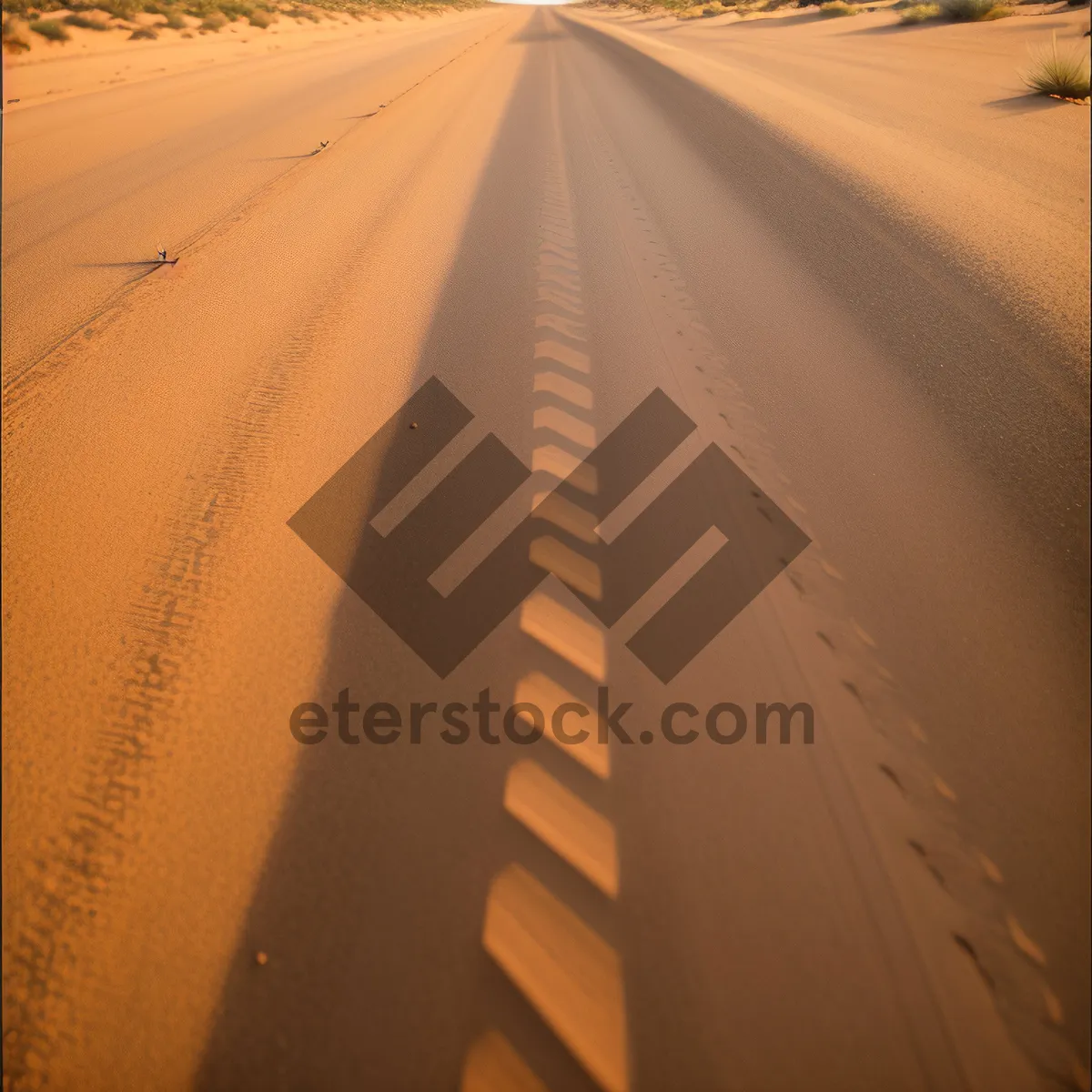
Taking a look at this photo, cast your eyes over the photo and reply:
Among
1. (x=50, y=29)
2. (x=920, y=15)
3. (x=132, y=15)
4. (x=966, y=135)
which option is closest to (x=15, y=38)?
(x=50, y=29)

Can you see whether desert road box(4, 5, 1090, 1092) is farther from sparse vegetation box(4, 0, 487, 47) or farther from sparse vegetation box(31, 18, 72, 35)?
sparse vegetation box(31, 18, 72, 35)

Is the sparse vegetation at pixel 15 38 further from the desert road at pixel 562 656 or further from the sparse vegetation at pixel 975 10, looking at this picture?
the sparse vegetation at pixel 975 10

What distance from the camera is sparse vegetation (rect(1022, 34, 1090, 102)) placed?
134 inches

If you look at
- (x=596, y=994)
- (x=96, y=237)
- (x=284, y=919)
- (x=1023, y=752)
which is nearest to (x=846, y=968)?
(x=596, y=994)

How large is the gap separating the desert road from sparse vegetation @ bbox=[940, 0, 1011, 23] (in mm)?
8848

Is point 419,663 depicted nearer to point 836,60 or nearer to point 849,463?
point 849,463

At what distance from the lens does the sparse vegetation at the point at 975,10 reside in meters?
9.51

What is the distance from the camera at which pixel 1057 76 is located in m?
3.95

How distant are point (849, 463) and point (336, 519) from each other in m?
2.24

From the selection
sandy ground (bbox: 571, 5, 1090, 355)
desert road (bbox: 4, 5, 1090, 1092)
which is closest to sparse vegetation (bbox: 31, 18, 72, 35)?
desert road (bbox: 4, 5, 1090, 1092)

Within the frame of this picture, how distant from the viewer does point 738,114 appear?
6.84 meters

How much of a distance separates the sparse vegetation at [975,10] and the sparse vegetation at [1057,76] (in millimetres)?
7684

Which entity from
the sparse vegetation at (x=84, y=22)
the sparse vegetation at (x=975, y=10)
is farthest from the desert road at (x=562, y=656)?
the sparse vegetation at (x=84, y=22)

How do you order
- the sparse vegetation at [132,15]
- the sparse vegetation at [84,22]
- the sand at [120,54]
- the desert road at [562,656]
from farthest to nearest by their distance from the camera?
the sparse vegetation at [84,22] < the sparse vegetation at [132,15] < the sand at [120,54] < the desert road at [562,656]
